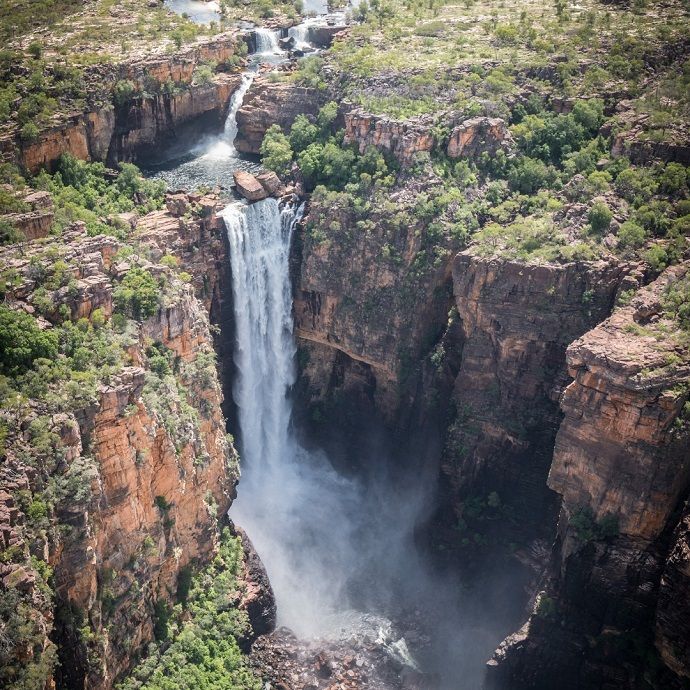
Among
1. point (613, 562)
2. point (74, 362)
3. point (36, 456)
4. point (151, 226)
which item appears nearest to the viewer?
point (36, 456)

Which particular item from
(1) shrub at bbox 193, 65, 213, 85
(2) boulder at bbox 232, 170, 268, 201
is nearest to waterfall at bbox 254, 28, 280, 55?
(1) shrub at bbox 193, 65, 213, 85

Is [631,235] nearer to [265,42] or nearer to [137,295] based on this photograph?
[137,295]

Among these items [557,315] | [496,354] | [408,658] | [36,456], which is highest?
[36,456]

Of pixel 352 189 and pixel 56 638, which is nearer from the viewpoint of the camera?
pixel 56 638

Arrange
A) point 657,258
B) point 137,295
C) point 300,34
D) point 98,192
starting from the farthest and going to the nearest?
point 300,34, point 98,192, point 657,258, point 137,295

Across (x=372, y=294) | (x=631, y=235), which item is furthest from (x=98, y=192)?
(x=631, y=235)

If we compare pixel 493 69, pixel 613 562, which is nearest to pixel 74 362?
pixel 613 562

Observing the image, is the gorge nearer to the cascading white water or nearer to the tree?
the cascading white water

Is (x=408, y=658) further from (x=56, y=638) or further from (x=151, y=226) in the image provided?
(x=151, y=226)
